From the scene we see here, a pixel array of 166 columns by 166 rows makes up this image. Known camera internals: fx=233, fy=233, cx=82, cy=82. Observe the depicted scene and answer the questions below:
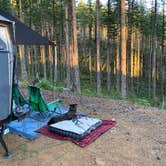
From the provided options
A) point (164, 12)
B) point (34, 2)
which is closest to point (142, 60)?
point (164, 12)

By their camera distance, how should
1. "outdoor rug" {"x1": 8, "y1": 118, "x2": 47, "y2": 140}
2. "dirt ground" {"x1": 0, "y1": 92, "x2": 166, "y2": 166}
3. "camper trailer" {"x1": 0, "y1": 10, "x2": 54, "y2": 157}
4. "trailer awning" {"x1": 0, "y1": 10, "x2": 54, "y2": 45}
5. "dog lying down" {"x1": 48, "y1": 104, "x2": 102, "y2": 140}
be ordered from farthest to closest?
"trailer awning" {"x1": 0, "y1": 10, "x2": 54, "y2": 45}
"outdoor rug" {"x1": 8, "y1": 118, "x2": 47, "y2": 140}
"dog lying down" {"x1": 48, "y1": 104, "x2": 102, "y2": 140}
"dirt ground" {"x1": 0, "y1": 92, "x2": 166, "y2": 166}
"camper trailer" {"x1": 0, "y1": 10, "x2": 54, "y2": 157}

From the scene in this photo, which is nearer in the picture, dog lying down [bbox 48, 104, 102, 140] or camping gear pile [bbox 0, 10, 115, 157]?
camping gear pile [bbox 0, 10, 115, 157]

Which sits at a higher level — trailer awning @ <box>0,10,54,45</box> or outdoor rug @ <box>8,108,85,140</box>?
trailer awning @ <box>0,10,54,45</box>

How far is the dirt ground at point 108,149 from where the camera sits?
3.38 m

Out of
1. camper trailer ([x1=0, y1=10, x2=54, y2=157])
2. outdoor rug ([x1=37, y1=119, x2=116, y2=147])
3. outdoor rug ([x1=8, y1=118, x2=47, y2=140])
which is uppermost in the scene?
camper trailer ([x1=0, y1=10, x2=54, y2=157])

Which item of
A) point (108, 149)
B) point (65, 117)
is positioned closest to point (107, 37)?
point (65, 117)

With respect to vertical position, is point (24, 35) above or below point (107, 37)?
below

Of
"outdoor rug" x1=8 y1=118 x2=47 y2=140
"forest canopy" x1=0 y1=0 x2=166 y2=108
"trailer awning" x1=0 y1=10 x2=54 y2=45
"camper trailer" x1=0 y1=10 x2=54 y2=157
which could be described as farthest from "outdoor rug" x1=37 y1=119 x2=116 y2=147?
"forest canopy" x1=0 y1=0 x2=166 y2=108

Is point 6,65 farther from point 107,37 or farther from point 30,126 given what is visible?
point 107,37

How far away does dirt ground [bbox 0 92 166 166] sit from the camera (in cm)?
338

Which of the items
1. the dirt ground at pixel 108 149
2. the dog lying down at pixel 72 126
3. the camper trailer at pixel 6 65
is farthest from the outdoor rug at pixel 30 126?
the camper trailer at pixel 6 65

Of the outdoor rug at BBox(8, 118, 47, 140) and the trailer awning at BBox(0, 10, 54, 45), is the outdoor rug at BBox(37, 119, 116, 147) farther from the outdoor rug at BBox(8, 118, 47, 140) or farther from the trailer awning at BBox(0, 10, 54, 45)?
the trailer awning at BBox(0, 10, 54, 45)

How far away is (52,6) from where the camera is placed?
17562 mm

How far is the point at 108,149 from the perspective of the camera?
3746mm
